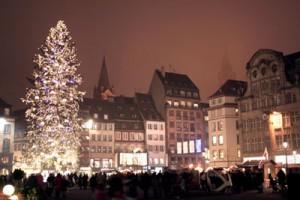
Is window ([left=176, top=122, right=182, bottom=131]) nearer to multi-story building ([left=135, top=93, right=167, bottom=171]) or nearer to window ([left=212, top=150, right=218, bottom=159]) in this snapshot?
multi-story building ([left=135, top=93, right=167, bottom=171])

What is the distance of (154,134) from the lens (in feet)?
349

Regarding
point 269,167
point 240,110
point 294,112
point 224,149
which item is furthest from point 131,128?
point 269,167

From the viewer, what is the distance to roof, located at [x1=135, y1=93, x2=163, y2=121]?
106562 mm

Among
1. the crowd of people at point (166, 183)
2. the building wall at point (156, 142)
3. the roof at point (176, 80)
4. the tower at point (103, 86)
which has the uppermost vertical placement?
the tower at point (103, 86)

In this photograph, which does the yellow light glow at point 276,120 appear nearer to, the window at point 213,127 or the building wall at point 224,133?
the building wall at point 224,133

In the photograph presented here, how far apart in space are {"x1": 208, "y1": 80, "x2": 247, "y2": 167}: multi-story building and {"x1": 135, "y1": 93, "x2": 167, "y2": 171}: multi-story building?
21212 mm

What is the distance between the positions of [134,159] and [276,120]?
28.7 metres

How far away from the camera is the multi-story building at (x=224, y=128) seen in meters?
83.6

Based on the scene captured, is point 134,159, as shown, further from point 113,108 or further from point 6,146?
point 6,146

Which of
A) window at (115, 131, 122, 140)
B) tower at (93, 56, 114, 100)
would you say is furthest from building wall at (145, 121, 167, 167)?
tower at (93, 56, 114, 100)

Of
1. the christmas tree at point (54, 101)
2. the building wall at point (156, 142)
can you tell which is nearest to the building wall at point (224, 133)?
the building wall at point (156, 142)

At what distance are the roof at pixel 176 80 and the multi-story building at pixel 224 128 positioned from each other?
25.1 meters

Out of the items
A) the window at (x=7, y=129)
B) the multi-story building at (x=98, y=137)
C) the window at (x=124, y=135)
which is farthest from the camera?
the window at (x=124, y=135)

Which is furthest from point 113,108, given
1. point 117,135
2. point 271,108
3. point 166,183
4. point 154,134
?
point 166,183
